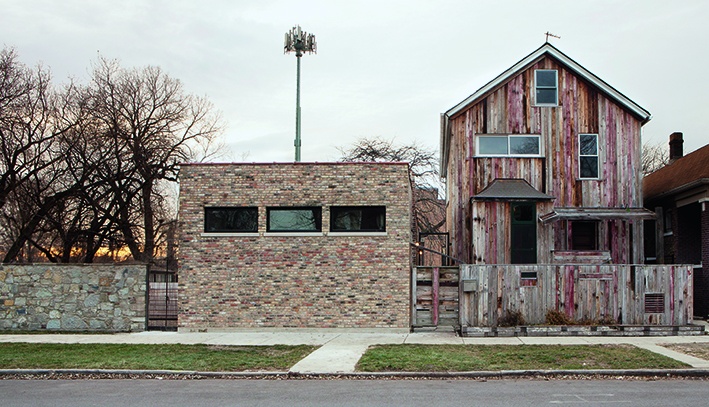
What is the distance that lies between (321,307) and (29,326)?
848 centimetres

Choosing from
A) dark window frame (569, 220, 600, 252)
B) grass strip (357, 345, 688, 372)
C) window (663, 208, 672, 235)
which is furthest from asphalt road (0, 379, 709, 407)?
window (663, 208, 672, 235)

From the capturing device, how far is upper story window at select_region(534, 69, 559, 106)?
2262 cm

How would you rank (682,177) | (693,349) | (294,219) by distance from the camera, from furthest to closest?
(682,177), (294,219), (693,349)

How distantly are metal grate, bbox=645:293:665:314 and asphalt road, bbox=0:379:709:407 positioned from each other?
6695 mm

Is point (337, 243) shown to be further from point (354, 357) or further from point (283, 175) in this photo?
point (354, 357)

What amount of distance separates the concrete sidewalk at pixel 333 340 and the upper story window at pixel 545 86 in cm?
863

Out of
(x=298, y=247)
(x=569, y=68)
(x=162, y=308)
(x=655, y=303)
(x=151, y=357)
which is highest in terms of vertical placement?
(x=569, y=68)

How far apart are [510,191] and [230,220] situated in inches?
340

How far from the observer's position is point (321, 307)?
19.1 m

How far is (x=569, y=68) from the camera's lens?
22.5 meters

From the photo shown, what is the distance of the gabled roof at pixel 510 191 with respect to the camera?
69.3 ft

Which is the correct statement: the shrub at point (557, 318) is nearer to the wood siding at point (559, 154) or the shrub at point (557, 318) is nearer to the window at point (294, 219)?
the wood siding at point (559, 154)

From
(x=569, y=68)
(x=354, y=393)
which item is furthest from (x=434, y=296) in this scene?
(x=569, y=68)

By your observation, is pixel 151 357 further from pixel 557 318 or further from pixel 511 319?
pixel 557 318
